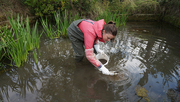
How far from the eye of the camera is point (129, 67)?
2.34m

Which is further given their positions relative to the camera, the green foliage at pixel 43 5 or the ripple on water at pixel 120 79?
the green foliage at pixel 43 5

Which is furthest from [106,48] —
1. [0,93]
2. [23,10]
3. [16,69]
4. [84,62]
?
[23,10]

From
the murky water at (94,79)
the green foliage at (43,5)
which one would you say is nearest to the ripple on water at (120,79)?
the murky water at (94,79)

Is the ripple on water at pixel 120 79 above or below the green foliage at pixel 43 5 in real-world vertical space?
below

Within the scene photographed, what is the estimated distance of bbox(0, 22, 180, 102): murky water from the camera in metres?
1.62

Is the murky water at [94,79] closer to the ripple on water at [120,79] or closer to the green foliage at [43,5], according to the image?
the ripple on water at [120,79]

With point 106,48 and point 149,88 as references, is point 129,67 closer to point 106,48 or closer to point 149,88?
point 149,88

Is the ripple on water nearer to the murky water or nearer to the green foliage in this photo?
the murky water

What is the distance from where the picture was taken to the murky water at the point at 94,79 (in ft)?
5.32

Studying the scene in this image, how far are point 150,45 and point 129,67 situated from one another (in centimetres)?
158

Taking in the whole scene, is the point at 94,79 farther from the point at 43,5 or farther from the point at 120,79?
the point at 43,5

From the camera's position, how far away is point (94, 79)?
2021mm

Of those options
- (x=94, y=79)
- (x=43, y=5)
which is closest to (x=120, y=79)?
(x=94, y=79)

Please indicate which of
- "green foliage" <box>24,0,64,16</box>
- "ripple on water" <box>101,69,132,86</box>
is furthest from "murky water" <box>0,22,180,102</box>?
"green foliage" <box>24,0,64,16</box>
